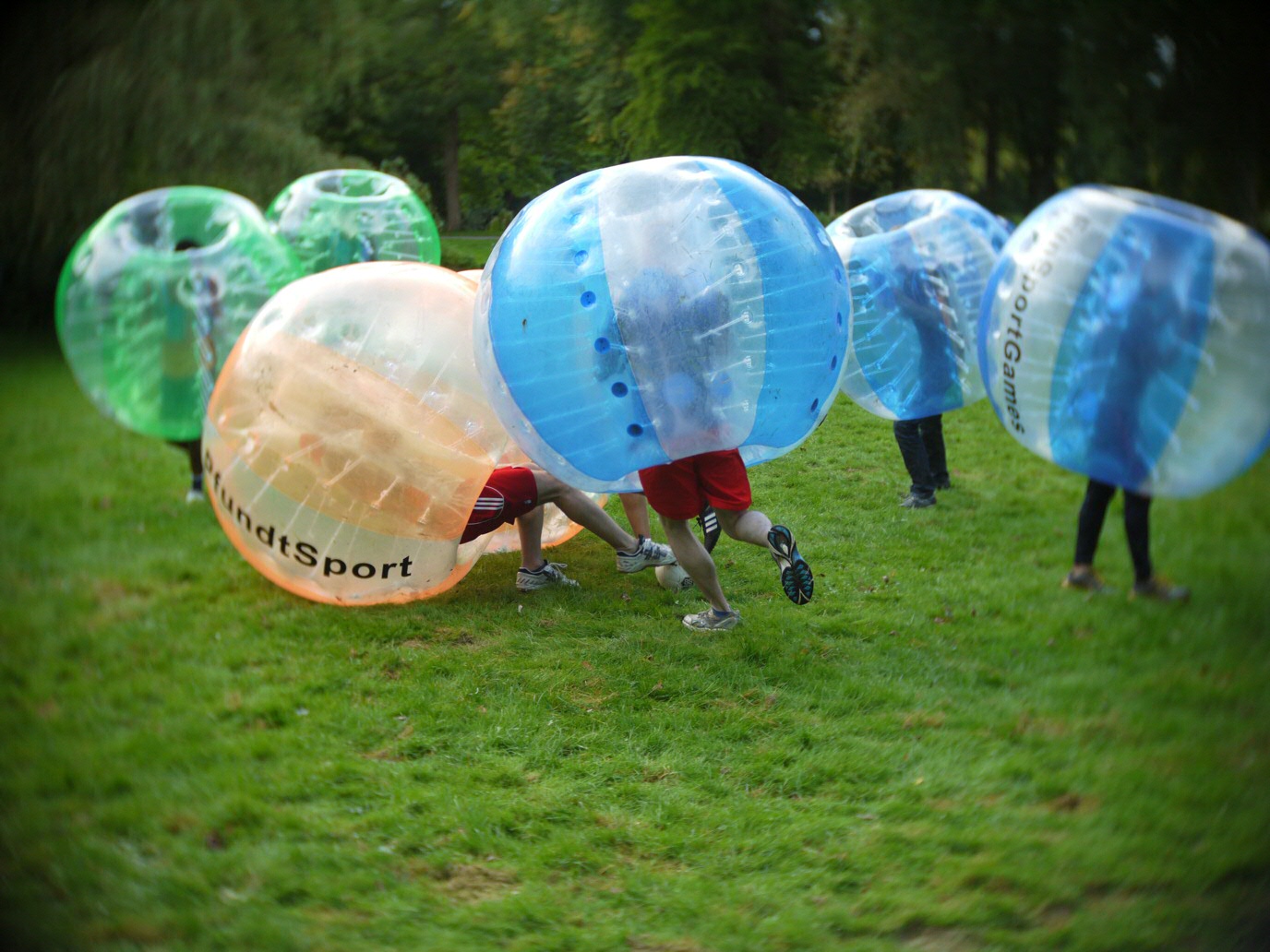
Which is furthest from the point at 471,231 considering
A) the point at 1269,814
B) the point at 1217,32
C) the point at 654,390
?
the point at 1269,814

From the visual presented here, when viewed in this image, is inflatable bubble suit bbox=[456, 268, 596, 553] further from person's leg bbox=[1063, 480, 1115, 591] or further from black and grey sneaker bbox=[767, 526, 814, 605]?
person's leg bbox=[1063, 480, 1115, 591]

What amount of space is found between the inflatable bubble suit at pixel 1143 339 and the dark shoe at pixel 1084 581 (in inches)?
7.0

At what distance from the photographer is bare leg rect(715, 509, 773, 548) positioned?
11.7 feet

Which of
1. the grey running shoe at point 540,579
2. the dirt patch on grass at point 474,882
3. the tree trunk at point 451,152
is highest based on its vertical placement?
the tree trunk at point 451,152

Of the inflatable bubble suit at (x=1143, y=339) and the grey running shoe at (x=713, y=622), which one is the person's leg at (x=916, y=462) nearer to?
the inflatable bubble suit at (x=1143, y=339)

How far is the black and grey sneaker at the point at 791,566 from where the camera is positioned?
11.1ft

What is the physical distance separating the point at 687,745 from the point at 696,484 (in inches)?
35.8

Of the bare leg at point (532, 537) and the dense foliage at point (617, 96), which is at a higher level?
the dense foliage at point (617, 96)

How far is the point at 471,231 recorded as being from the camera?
7.91ft

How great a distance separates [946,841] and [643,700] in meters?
1.49

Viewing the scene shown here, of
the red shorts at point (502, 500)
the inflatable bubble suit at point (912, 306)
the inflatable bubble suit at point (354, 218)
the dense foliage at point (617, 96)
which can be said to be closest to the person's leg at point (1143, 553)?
the dense foliage at point (617, 96)

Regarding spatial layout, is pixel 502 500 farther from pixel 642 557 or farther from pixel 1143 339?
pixel 1143 339

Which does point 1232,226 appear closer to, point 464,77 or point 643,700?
point 464,77

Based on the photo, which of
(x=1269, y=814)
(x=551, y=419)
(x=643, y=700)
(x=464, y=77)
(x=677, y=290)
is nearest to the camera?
(x=1269, y=814)
